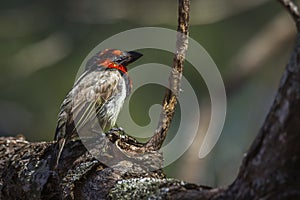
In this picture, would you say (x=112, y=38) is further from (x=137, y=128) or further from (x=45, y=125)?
(x=137, y=128)

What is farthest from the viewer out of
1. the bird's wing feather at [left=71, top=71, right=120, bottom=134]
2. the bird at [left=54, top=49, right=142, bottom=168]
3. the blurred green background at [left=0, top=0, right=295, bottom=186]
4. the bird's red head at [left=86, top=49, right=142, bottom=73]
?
the blurred green background at [left=0, top=0, right=295, bottom=186]

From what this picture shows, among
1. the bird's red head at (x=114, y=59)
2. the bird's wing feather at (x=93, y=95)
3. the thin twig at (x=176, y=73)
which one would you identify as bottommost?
the thin twig at (x=176, y=73)

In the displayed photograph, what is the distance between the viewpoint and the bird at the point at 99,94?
433 centimetres

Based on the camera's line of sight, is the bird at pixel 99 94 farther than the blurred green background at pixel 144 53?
No

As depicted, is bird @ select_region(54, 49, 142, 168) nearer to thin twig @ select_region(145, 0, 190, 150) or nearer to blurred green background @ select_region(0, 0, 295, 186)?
thin twig @ select_region(145, 0, 190, 150)

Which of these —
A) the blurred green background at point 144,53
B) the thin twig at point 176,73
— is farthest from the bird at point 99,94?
the blurred green background at point 144,53

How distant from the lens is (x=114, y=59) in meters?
4.82

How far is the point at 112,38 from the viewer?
7.07 metres

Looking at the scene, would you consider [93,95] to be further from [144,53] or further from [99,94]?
[144,53]

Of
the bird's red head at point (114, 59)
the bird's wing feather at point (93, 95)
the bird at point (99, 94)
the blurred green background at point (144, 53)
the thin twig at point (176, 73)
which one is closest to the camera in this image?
the thin twig at point (176, 73)

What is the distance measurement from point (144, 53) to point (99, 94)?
2434 mm

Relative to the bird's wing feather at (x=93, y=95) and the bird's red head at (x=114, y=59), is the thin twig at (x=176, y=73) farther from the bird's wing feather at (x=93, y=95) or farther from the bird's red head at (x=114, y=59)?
the bird's red head at (x=114, y=59)

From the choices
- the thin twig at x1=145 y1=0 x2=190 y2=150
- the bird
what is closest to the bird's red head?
the bird

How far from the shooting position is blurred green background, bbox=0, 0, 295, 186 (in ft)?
21.2
